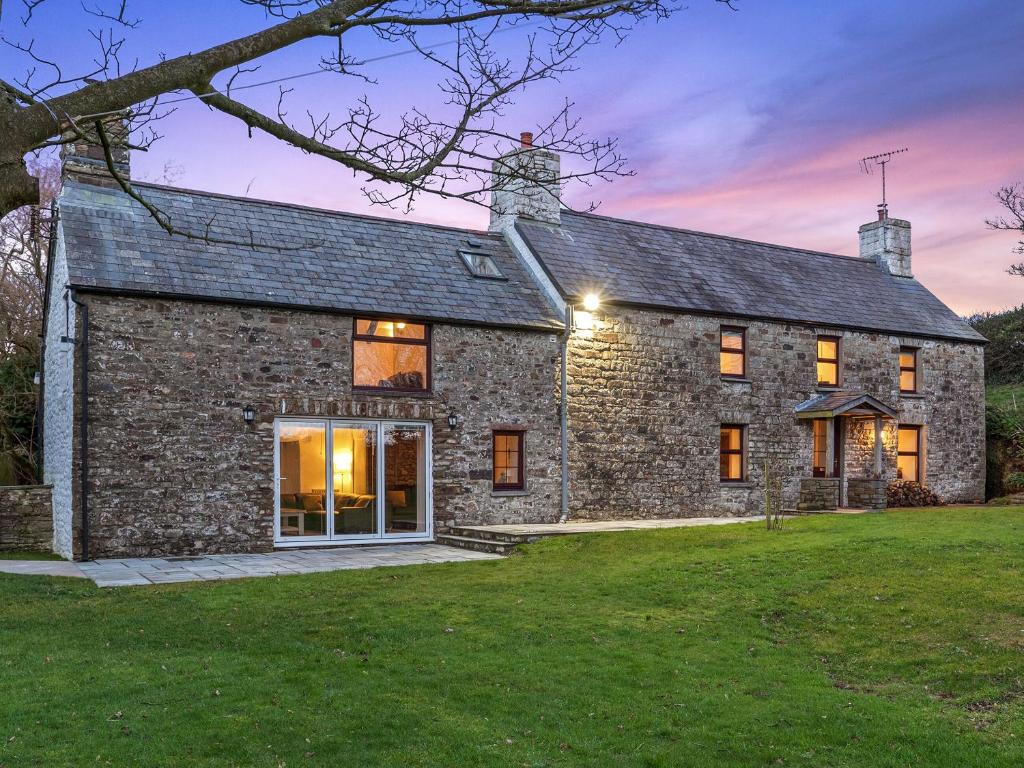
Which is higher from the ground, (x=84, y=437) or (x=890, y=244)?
(x=890, y=244)

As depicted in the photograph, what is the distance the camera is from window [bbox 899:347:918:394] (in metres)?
23.1

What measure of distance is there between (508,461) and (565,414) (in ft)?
4.84

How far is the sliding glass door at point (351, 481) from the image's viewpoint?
15.2 m

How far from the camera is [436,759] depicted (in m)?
5.57

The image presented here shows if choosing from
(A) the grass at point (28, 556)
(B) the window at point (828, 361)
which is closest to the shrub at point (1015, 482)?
(B) the window at point (828, 361)

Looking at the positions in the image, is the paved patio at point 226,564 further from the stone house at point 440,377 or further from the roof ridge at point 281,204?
the roof ridge at point 281,204

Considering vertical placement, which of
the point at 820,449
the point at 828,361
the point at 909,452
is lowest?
the point at 909,452

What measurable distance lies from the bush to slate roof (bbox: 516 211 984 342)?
3.79 meters

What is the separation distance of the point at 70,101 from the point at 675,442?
1570 cm

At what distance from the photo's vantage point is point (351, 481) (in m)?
15.8

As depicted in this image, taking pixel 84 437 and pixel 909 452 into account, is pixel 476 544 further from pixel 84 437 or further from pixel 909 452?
pixel 909 452

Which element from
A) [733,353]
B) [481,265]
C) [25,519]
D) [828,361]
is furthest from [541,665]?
[828,361]

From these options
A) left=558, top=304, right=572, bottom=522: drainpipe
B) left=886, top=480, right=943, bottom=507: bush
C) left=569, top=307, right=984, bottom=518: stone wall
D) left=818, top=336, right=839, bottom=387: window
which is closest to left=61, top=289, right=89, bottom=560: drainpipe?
left=558, top=304, right=572, bottom=522: drainpipe

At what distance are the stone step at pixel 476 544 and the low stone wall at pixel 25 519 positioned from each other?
655 cm
